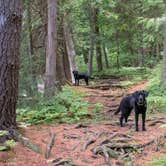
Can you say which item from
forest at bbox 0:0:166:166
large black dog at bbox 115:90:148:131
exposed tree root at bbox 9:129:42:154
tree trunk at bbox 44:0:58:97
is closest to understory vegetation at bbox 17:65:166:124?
forest at bbox 0:0:166:166

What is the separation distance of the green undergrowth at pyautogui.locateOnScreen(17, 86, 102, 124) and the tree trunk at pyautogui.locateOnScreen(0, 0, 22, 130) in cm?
301

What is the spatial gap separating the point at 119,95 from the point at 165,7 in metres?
4.46

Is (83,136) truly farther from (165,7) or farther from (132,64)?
(132,64)

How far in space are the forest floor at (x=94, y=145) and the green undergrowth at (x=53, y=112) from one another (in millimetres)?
559

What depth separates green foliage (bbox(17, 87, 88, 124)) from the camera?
1169 cm

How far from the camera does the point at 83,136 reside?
9875 mm

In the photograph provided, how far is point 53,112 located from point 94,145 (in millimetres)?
3945

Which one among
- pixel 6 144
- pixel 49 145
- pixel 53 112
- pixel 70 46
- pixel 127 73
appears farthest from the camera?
pixel 127 73

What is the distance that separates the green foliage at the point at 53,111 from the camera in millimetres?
11688

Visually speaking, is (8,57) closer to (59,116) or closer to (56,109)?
(59,116)

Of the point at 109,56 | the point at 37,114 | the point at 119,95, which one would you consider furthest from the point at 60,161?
the point at 109,56

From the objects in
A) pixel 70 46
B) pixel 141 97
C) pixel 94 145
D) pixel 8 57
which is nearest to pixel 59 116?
pixel 141 97

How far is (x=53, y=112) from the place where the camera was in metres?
12.6

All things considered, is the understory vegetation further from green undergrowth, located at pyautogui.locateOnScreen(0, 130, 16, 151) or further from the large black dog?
green undergrowth, located at pyautogui.locateOnScreen(0, 130, 16, 151)
